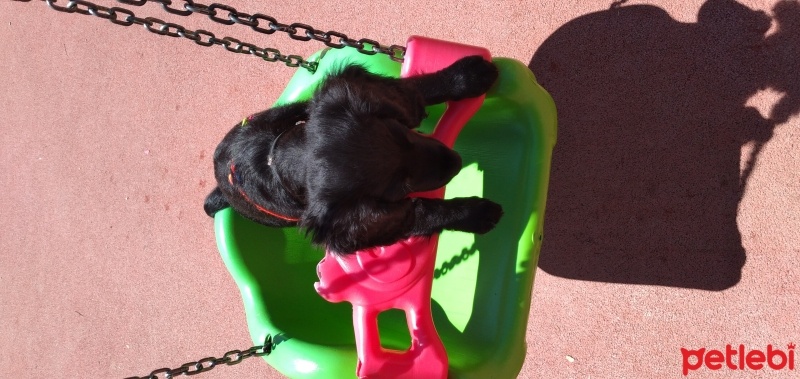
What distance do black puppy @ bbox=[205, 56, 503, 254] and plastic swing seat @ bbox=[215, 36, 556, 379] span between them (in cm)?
14

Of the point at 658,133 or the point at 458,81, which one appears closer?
the point at 458,81

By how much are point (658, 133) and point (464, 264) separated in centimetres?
67

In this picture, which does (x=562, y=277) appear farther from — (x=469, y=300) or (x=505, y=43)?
(x=505, y=43)

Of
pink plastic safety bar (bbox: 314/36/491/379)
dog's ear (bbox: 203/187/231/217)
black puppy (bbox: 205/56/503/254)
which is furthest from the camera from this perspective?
dog's ear (bbox: 203/187/231/217)

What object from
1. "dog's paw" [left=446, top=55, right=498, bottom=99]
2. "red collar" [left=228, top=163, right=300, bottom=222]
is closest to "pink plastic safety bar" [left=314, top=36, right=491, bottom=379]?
"dog's paw" [left=446, top=55, right=498, bottom=99]

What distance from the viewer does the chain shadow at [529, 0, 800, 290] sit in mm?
1494

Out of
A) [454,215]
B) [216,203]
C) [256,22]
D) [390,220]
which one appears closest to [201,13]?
[256,22]

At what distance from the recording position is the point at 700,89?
1.55 m

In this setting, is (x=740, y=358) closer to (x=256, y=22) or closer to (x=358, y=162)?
(x=358, y=162)

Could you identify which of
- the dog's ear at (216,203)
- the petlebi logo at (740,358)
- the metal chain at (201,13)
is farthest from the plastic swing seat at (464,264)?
the petlebi logo at (740,358)

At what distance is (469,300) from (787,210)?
2.85ft

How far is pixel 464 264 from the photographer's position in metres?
1.62

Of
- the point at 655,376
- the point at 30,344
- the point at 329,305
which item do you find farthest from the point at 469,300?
the point at 30,344

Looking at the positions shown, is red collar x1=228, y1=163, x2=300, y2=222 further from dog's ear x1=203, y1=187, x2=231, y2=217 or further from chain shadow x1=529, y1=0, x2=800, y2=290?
chain shadow x1=529, y1=0, x2=800, y2=290
